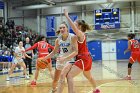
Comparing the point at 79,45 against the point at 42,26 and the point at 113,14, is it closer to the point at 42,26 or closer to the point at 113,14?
the point at 113,14

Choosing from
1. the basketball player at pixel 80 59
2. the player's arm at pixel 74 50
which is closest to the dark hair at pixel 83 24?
the basketball player at pixel 80 59

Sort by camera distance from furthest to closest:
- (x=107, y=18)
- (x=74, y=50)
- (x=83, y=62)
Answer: (x=107, y=18)
(x=83, y=62)
(x=74, y=50)

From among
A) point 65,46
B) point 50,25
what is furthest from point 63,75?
point 50,25

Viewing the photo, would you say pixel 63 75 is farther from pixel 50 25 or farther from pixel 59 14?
pixel 59 14

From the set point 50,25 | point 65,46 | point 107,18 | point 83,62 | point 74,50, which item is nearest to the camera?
point 74,50

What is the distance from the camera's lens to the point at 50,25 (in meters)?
35.5

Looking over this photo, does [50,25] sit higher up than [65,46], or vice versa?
[50,25]

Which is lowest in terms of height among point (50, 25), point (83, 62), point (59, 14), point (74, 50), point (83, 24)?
point (83, 62)

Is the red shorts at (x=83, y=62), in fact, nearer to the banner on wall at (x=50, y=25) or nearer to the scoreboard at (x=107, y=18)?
the scoreboard at (x=107, y=18)

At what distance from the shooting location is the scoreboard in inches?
1262

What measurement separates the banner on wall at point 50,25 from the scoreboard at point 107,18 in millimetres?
5637

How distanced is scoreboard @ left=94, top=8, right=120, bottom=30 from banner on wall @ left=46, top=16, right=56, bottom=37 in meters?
5.64

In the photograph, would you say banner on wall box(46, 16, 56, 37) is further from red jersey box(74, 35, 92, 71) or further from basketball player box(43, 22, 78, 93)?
red jersey box(74, 35, 92, 71)

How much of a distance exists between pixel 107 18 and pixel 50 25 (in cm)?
754
